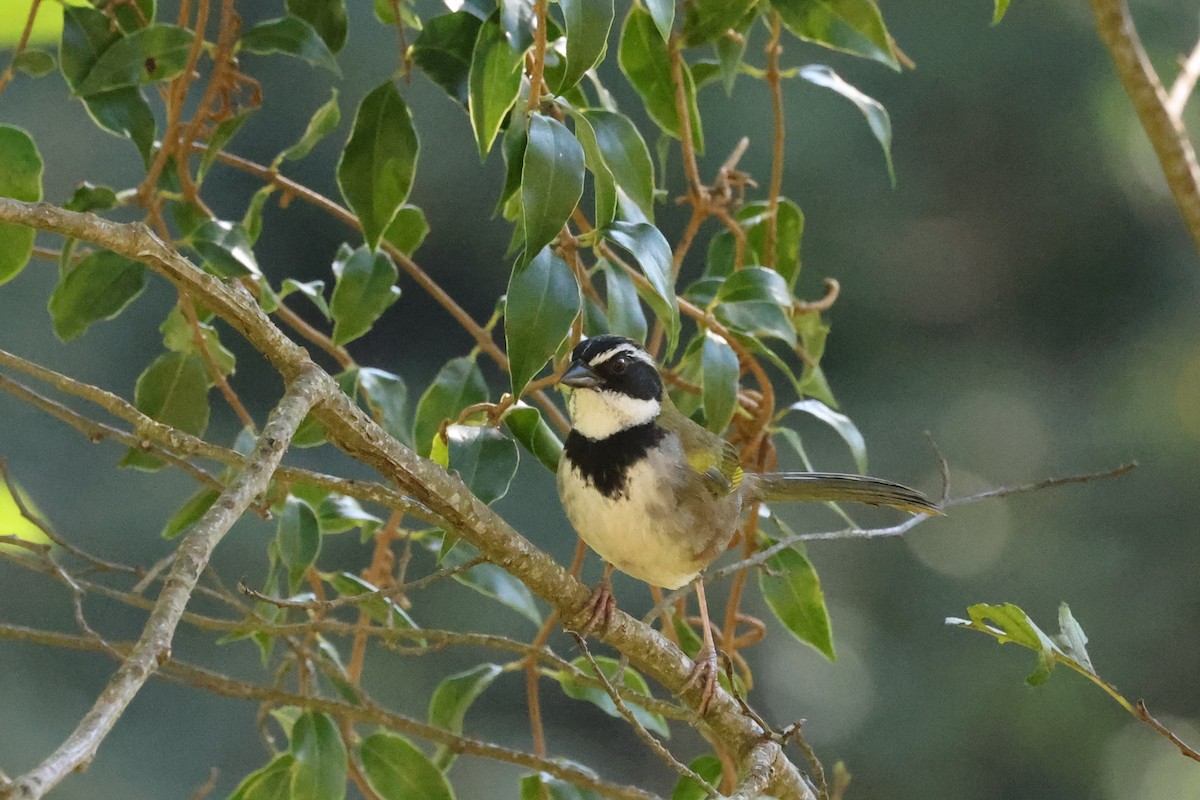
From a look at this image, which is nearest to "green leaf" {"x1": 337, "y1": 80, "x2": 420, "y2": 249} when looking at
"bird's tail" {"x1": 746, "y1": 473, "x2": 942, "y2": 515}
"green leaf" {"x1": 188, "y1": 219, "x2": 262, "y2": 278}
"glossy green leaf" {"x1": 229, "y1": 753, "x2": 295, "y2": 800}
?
"green leaf" {"x1": 188, "y1": 219, "x2": 262, "y2": 278}

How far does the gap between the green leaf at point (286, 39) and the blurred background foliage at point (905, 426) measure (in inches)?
72.6

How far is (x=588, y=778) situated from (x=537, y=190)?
A: 0.73 m

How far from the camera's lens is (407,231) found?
59.1 inches

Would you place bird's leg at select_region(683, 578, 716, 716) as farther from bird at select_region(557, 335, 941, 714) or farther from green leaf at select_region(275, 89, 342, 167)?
green leaf at select_region(275, 89, 342, 167)

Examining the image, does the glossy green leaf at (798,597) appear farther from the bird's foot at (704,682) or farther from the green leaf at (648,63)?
the green leaf at (648,63)

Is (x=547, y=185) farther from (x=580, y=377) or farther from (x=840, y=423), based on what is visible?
(x=840, y=423)

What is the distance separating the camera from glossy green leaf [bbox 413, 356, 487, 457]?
1428mm

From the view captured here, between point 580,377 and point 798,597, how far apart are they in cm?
39

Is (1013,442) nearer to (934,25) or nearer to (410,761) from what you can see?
(934,25)

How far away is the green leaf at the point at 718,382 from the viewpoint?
4.48 feet

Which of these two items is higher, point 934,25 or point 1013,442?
point 934,25

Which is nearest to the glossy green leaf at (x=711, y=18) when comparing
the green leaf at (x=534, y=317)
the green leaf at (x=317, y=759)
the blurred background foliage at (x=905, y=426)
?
the green leaf at (x=534, y=317)

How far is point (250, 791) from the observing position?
4.76 ft

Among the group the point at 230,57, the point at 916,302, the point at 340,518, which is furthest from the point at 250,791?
the point at 916,302
